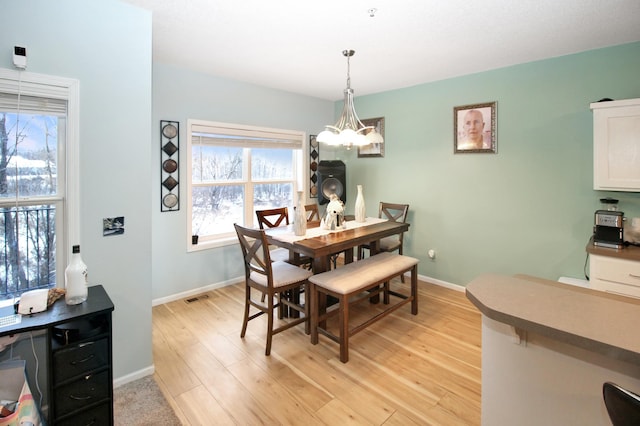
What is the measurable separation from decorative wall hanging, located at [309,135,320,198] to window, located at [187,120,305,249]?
0.20 m

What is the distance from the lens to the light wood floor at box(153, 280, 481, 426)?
1.91m

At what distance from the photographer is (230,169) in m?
4.02

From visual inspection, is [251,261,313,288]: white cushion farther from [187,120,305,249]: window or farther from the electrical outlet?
the electrical outlet

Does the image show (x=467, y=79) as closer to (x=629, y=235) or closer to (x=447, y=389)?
(x=629, y=235)

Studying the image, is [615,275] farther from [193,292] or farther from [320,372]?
[193,292]

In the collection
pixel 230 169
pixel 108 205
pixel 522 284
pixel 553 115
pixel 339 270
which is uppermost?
pixel 553 115

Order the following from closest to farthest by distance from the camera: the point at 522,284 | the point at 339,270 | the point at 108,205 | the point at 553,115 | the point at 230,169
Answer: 1. the point at 522,284
2. the point at 108,205
3. the point at 339,270
4. the point at 553,115
5. the point at 230,169

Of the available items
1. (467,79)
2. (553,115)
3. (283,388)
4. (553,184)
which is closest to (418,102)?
(467,79)

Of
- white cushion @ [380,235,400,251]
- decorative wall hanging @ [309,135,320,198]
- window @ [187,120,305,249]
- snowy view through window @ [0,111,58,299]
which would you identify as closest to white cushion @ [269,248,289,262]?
window @ [187,120,305,249]

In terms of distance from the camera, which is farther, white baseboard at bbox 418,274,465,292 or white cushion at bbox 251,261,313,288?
white baseboard at bbox 418,274,465,292

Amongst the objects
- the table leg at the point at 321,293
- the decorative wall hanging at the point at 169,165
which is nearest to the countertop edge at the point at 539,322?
the table leg at the point at 321,293

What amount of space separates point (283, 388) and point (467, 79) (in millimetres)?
3537

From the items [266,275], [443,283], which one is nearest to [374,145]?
[443,283]

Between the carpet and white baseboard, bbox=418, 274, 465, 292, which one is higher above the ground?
→ white baseboard, bbox=418, 274, 465, 292
